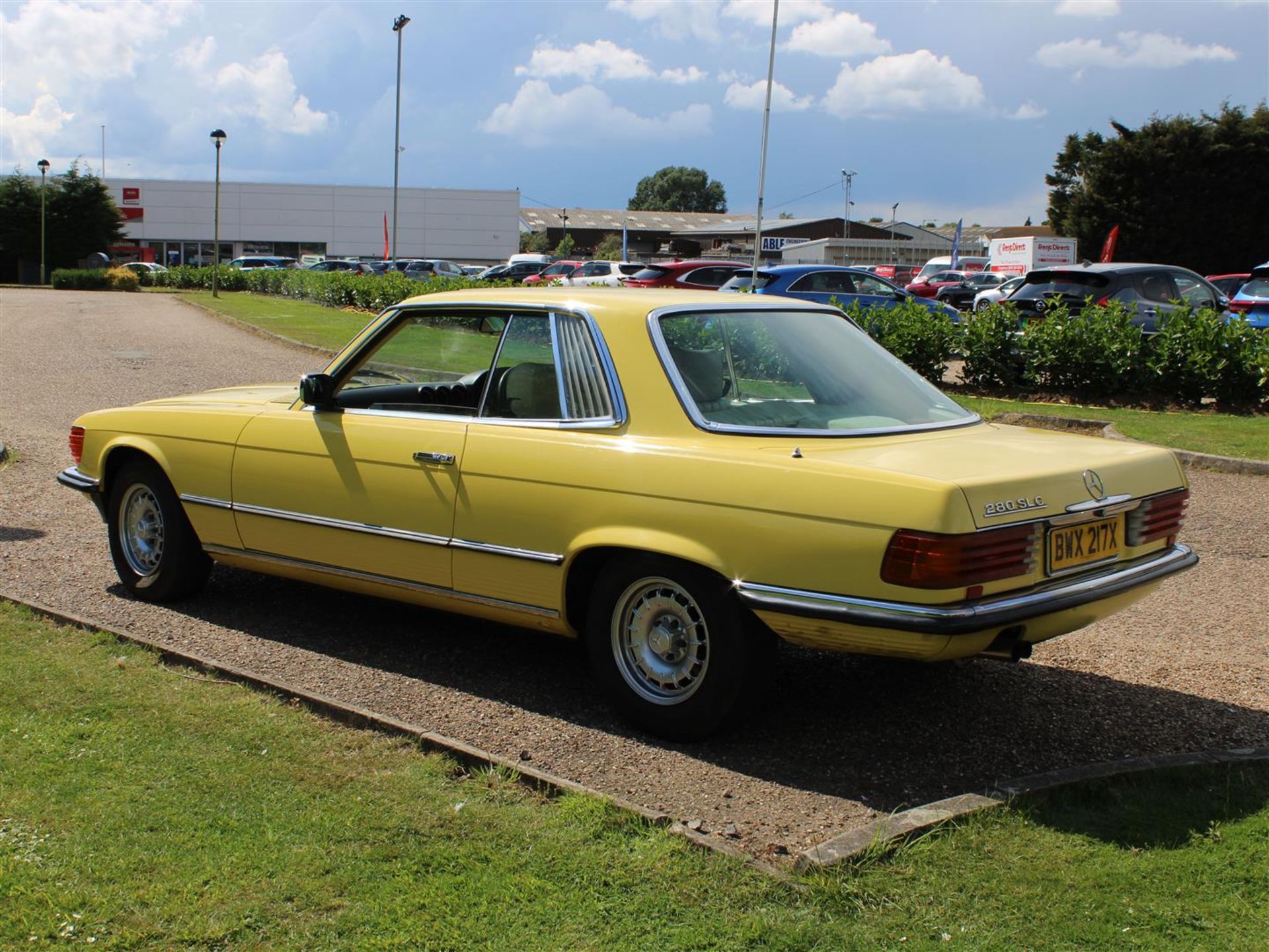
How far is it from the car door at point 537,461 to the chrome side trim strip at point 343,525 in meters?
0.16

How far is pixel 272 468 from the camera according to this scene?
18.0 feet

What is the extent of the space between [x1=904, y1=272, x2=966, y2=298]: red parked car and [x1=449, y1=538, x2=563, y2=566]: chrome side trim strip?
33206 millimetres

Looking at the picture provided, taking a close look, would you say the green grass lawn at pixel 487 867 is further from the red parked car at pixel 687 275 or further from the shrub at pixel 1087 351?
the red parked car at pixel 687 275

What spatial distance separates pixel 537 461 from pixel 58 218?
211ft

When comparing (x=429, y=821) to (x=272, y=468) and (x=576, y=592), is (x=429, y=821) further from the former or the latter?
(x=272, y=468)

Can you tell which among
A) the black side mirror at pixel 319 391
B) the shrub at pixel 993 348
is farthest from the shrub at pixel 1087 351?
the black side mirror at pixel 319 391

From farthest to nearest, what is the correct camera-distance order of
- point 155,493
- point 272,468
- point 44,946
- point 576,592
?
point 155,493
point 272,468
point 576,592
point 44,946

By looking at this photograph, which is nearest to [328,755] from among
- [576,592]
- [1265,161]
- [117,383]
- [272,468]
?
[576,592]

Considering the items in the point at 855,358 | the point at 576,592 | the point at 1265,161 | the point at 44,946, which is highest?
the point at 1265,161

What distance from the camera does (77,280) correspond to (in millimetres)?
50812

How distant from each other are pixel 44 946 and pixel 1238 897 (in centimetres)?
307

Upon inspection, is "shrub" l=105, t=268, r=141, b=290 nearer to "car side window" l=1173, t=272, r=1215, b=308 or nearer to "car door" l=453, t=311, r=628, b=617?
"car side window" l=1173, t=272, r=1215, b=308

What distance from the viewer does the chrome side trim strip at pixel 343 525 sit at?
4.94 m

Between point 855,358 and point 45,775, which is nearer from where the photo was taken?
point 45,775
